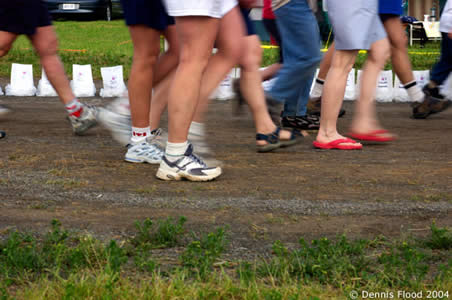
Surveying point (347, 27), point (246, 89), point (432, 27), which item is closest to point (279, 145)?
point (246, 89)

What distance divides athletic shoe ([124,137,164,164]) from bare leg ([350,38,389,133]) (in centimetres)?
152

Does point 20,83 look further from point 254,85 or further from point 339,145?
point 339,145

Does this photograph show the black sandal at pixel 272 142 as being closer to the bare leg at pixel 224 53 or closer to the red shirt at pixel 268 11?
the bare leg at pixel 224 53

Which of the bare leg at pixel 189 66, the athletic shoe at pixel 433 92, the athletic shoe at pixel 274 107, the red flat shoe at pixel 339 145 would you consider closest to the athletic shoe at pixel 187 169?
the bare leg at pixel 189 66

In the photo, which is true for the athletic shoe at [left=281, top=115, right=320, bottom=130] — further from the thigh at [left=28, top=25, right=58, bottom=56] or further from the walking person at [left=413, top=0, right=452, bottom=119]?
the thigh at [left=28, top=25, right=58, bottom=56]

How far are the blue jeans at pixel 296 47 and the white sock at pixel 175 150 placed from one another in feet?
6.02

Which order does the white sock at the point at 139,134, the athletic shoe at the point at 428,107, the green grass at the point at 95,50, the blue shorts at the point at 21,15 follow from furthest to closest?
the green grass at the point at 95,50 < the athletic shoe at the point at 428,107 < the blue shorts at the point at 21,15 < the white sock at the point at 139,134

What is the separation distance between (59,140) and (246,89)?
143 cm

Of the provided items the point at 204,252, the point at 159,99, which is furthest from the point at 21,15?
the point at 204,252

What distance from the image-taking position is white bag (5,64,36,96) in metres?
8.88

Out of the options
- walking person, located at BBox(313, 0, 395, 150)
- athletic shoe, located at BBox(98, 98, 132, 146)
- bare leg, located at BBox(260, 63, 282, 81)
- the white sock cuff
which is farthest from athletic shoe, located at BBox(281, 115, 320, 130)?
the white sock cuff

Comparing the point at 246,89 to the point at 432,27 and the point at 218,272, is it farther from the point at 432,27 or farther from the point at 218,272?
the point at 432,27

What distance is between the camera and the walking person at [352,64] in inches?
194

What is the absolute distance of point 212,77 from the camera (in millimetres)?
4273
